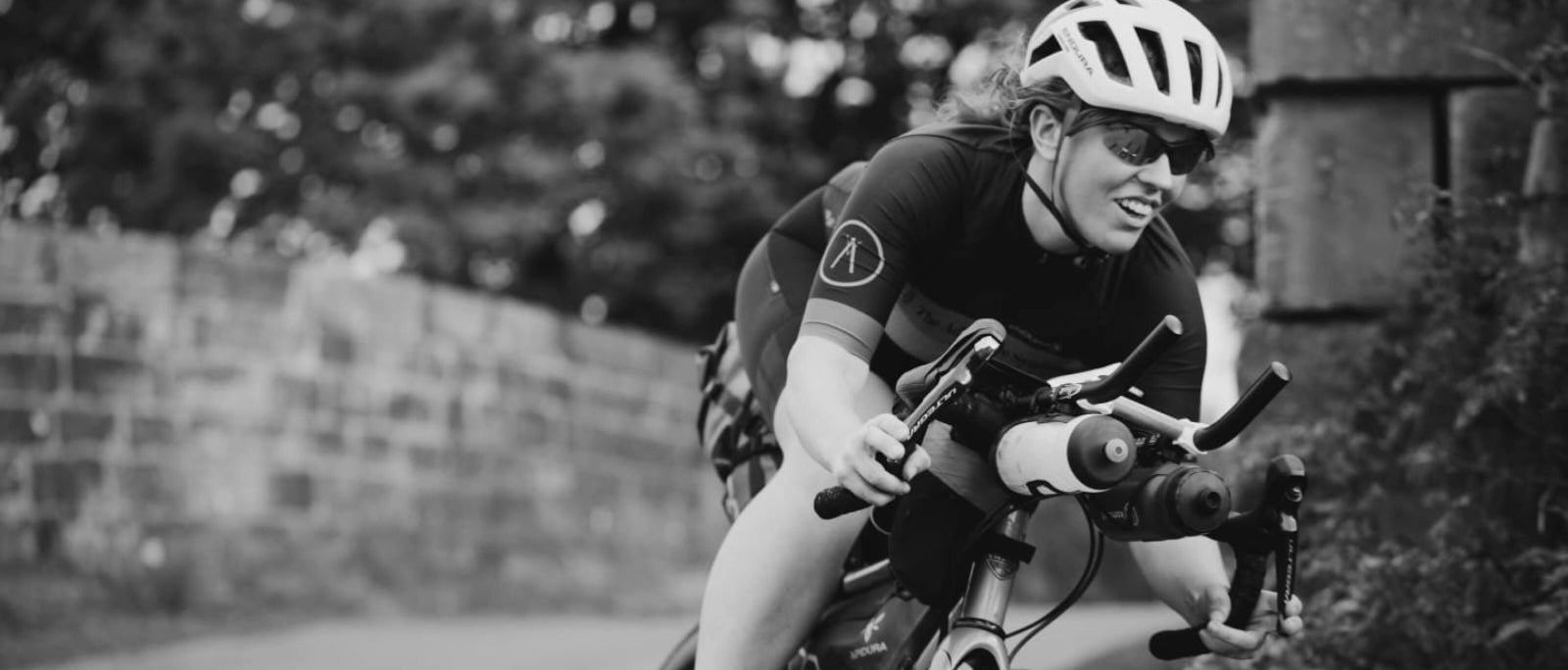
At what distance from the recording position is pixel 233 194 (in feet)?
54.9

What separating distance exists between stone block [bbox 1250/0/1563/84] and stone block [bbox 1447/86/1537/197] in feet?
0.63

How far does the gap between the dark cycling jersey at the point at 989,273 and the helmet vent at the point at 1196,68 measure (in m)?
0.35

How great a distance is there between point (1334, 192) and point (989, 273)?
3376 mm

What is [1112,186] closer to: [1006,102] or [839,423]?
[1006,102]

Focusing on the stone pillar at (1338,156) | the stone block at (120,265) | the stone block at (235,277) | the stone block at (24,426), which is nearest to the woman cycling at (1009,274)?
the stone pillar at (1338,156)

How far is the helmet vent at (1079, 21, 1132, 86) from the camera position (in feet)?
10.7

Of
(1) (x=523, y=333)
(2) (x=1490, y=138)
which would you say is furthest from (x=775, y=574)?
(1) (x=523, y=333)

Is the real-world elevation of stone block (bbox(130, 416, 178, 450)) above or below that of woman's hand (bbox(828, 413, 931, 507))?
below

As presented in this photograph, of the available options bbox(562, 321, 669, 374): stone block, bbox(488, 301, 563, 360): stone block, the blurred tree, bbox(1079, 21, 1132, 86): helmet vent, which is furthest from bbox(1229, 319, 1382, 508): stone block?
the blurred tree

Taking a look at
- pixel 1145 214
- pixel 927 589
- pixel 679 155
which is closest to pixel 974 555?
pixel 927 589

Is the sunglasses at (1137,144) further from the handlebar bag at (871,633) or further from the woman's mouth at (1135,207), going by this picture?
the handlebar bag at (871,633)

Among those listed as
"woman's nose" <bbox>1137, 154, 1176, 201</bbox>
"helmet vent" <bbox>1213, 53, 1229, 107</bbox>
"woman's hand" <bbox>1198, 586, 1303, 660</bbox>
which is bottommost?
"woman's hand" <bbox>1198, 586, 1303, 660</bbox>

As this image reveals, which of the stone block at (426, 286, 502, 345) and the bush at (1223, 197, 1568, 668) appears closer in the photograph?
the bush at (1223, 197, 1568, 668)

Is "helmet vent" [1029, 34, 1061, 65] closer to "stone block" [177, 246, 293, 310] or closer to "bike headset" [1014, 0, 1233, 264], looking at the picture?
"bike headset" [1014, 0, 1233, 264]
